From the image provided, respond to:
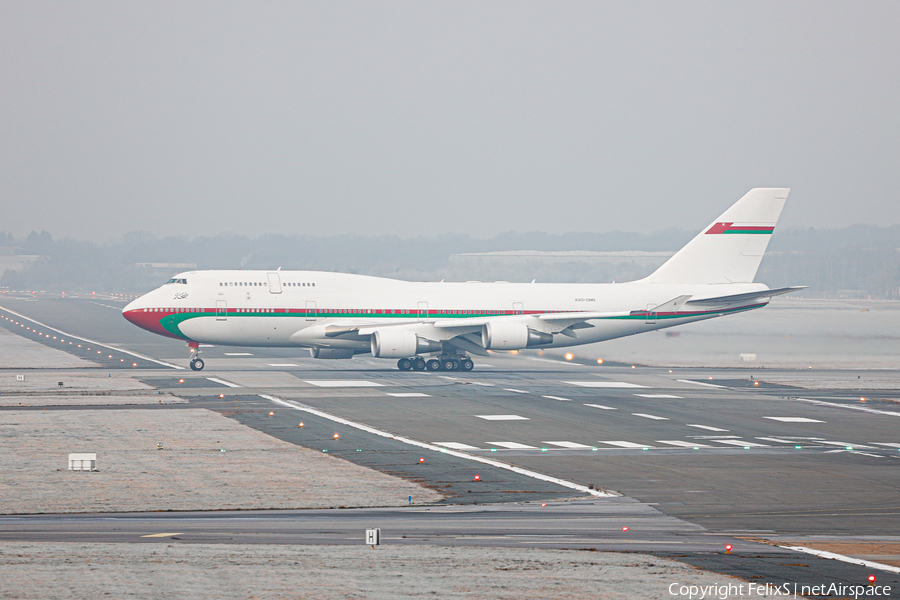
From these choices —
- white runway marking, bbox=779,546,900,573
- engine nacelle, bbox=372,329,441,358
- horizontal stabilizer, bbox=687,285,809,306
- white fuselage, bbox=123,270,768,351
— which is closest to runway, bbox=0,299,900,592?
white runway marking, bbox=779,546,900,573

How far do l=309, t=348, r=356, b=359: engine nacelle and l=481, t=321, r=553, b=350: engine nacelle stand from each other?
24.7 ft

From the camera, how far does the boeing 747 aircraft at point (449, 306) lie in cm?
5384

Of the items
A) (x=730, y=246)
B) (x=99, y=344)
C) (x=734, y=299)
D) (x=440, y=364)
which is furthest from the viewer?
(x=99, y=344)

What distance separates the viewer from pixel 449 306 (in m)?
56.7

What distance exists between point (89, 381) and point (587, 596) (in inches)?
1484

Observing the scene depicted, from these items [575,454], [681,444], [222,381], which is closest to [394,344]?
[222,381]

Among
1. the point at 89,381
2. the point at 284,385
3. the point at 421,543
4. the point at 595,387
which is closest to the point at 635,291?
the point at 595,387

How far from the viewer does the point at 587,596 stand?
44.8 ft

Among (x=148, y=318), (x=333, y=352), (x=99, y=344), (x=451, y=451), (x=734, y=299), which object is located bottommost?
(x=451, y=451)

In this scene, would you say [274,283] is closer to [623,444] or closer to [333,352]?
[333,352]

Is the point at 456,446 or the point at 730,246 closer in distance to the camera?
the point at 456,446

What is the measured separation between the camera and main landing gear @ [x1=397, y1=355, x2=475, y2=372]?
56.5m

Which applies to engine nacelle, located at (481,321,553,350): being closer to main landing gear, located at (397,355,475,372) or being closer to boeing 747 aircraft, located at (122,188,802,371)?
boeing 747 aircraft, located at (122,188,802,371)
